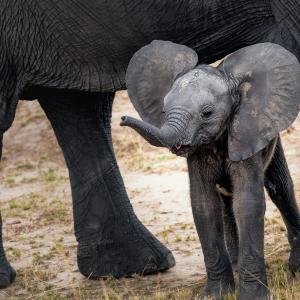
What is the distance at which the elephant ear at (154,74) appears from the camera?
4594 millimetres

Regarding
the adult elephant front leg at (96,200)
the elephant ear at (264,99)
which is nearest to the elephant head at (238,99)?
the elephant ear at (264,99)

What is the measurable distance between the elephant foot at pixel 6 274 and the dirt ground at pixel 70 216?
4 cm

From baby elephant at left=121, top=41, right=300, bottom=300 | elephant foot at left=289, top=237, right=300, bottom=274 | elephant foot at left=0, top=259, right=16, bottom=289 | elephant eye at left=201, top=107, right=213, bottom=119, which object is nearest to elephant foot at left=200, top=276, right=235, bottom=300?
baby elephant at left=121, top=41, right=300, bottom=300

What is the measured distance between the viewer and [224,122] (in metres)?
4.43

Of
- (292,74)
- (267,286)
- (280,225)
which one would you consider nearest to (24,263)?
(280,225)

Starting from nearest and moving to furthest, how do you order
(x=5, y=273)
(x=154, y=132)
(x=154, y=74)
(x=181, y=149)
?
(x=154, y=132) < (x=181, y=149) < (x=154, y=74) < (x=5, y=273)

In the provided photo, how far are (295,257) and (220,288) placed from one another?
642mm

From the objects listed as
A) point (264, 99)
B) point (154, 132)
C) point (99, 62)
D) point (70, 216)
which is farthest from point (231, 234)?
point (70, 216)

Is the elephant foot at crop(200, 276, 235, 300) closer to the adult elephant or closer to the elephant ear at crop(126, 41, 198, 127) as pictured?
the elephant ear at crop(126, 41, 198, 127)

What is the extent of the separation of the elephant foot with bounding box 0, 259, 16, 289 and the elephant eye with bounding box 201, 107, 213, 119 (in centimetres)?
181

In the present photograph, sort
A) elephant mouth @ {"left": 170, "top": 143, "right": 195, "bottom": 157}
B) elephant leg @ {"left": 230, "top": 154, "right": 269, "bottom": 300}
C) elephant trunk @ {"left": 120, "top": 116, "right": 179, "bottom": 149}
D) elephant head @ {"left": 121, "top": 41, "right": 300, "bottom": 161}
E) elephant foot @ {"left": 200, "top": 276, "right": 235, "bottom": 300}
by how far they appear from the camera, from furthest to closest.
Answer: elephant foot @ {"left": 200, "top": 276, "right": 235, "bottom": 300}
elephant leg @ {"left": 230, "top": 154, "right": 269, "bottom": 300}
elephant head @ {"left": 121, "top": 41, "right": 300, "bottom": 161}
elephant mouth @ {"left": 170, "top": 143, "right": 195, "bottom": 157}
elephant trunk @ {"left": 120, "top": 116, "right": 179, "bottom": 149}

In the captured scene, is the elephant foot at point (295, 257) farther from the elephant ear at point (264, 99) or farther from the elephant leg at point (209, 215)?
the elephant ear at point (264, 99)

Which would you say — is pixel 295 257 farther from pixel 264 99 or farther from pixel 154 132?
pixel 154 132

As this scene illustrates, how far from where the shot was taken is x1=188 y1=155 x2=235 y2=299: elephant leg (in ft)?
15.1
